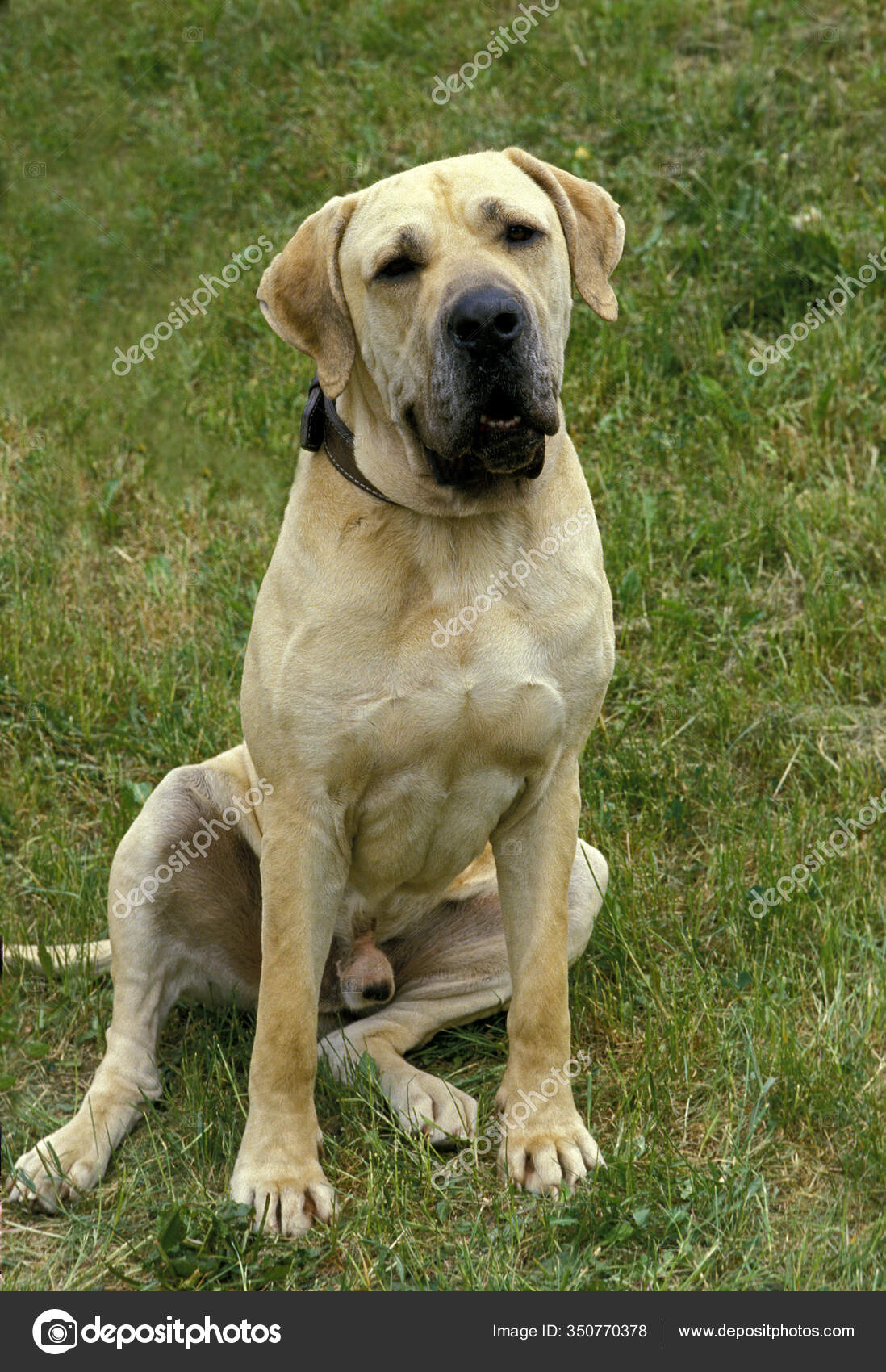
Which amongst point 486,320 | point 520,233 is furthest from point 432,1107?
point 520,233

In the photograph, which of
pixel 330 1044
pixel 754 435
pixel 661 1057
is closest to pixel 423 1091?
pixel 330 1044

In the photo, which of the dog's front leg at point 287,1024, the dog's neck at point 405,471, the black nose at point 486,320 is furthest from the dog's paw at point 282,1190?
the black nose at point 486,320

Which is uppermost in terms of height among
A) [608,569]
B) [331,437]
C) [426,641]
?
[331,437]

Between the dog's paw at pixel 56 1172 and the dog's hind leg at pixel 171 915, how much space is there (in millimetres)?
111

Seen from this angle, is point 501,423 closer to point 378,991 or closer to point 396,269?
point 396,269

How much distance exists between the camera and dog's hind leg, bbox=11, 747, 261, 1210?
11.0ft

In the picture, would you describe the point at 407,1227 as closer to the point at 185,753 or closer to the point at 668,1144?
the point at 668,1144

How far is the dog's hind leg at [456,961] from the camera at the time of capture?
3438mm

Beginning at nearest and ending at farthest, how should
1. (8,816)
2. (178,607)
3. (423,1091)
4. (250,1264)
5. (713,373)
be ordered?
(250,1264)
(423,1091)
(8,816)
(178,607)
(713,373)

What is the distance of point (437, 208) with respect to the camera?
289 centimetres

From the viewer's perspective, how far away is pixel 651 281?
18.3 ft

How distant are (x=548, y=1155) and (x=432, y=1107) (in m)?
0.30

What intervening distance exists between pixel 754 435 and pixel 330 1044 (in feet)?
9.11
